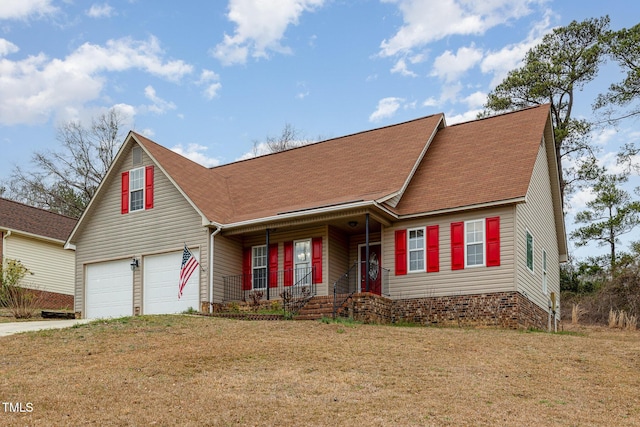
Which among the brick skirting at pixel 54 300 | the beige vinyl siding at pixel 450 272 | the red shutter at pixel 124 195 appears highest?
the red shutter at pixel 124 195

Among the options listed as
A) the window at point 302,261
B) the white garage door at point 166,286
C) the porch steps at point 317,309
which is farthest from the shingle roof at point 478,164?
the white garage door at point 166,286

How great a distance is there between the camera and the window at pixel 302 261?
896 inches

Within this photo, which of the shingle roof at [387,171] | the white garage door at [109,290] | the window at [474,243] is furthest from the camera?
the white garage door at [109,290]

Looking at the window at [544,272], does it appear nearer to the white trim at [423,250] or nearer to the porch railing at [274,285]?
the white trim at [423,250]

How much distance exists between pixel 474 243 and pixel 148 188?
1082cm

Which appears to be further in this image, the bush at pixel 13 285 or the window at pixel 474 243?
the bush at pixel 13 285

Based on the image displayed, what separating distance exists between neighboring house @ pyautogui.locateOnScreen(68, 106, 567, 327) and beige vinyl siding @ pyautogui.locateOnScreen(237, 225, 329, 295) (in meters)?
0.04

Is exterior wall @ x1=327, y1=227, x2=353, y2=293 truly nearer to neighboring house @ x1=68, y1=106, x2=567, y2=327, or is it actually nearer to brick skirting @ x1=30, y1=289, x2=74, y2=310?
neighboring house @ x1=68, y1=106, x2=567, y2=327

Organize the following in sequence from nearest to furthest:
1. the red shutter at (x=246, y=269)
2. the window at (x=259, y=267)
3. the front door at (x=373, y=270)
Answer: the front door at (x=373, y=270)
the window at (x=259, y=267)
the red shutter at (x=246, y=269)

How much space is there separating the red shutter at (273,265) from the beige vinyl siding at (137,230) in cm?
199

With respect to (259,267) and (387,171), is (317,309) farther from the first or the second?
(387,171)

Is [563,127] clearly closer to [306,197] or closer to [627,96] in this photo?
[627,96]

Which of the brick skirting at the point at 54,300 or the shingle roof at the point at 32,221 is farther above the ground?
the shingle roof at the point at 32,221

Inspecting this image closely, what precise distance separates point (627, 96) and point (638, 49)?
81.8 inches
